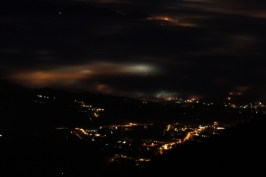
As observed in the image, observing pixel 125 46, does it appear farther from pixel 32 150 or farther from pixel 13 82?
pixel 32 150

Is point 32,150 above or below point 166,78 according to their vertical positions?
below

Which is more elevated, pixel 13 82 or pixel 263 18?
pixel 263 18

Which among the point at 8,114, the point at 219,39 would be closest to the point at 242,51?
the point at 219,39

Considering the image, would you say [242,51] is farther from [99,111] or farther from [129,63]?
[99,111]

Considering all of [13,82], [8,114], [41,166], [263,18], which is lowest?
[41,166]

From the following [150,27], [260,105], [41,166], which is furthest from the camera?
[150,27]

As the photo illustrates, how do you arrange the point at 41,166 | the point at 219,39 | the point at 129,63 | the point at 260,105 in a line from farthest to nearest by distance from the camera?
the point at 219,39 < the point at 129,63 < the point at 260,105 < the point at 41,166

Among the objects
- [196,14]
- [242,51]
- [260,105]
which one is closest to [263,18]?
[196,14]

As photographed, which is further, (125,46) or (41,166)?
(125,46)

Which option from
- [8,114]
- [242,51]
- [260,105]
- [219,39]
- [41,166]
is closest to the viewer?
[41,166]
